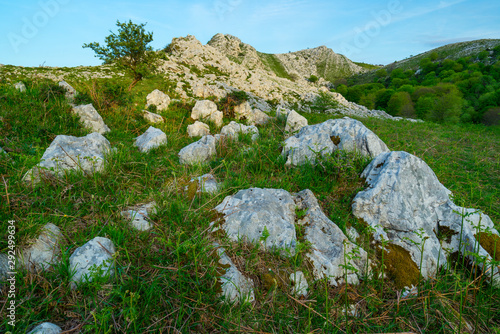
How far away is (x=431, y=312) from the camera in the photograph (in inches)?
104

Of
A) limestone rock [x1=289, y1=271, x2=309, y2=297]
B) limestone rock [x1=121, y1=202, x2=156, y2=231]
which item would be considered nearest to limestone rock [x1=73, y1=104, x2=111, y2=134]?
limestone rock [x1=121, y1=202, x2=156, y2=231]

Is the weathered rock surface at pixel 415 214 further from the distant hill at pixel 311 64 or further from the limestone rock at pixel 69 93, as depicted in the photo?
the distant hill at pixel 311 64

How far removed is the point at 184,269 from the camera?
2.69 meters

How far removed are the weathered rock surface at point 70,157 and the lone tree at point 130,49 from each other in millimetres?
10955

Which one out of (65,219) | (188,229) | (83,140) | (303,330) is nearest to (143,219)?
(188,229)

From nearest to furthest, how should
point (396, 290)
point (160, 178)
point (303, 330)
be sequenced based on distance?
point (303, 330)
point (396, 290)
point (160, 178)

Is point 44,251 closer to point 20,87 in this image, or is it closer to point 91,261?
point 91,261

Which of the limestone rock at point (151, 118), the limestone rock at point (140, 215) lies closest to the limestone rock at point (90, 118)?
the limestone rock at point (151, 118)

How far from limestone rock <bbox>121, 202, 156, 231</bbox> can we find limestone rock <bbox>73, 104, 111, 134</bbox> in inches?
193

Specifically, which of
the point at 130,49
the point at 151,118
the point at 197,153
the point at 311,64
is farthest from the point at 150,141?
the point at 311,64

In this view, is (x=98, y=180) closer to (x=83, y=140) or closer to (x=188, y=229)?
(x=83, y=140)

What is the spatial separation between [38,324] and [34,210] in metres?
2.05

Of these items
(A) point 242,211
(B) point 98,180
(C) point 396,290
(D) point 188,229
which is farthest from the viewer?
(B) point 98,180

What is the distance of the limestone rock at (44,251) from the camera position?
106 inches
